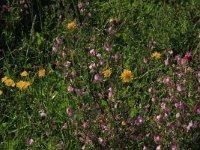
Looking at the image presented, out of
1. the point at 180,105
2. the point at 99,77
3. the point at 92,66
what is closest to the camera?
the point at 180,105

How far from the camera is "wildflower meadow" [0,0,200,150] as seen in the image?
2.68 metres

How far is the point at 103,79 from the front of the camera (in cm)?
286

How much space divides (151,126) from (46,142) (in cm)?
71

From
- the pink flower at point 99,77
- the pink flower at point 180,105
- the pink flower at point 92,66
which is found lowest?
the pink flower at point 92,66

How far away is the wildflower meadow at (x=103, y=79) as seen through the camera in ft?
8.78

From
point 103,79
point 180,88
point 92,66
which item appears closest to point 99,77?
point 103,79

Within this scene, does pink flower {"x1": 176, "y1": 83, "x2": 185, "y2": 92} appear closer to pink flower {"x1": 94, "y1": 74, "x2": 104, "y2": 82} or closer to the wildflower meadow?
the wildflower meadow

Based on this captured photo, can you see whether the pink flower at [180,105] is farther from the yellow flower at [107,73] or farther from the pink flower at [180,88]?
→ the yellow flower at [107,73]

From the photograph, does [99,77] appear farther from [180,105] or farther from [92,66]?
[180,105]

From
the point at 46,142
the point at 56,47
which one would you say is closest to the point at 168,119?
the point at 46,142

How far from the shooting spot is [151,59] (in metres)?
3.53

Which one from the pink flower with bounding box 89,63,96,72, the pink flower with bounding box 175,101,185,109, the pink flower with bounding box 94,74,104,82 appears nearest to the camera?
the pink flower with bounding box 175,101,185,109

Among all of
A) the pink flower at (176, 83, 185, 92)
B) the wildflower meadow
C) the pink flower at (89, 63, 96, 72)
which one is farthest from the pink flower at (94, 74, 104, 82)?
the pink flower at (176, 83, 185, 92)

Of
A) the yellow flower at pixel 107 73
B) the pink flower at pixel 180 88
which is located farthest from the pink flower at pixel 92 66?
the pink flower at pixel 180 88
